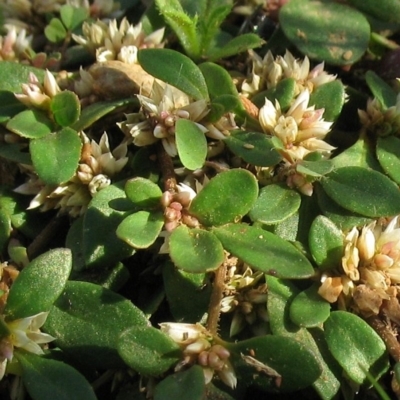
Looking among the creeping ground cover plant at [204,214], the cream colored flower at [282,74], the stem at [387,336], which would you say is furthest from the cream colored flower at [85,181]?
the stem at [387,336]

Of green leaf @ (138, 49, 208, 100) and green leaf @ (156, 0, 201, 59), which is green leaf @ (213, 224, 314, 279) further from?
green leaf @ (156, 0, 201, 59)

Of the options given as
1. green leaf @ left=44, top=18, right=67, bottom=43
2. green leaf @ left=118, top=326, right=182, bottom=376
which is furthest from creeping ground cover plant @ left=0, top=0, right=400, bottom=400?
green leaf @ left=44, top=18, right=67, bottom=43

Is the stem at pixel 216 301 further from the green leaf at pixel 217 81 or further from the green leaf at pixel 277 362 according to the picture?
the green leaf at pixel 217 81

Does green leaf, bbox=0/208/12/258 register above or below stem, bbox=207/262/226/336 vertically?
below

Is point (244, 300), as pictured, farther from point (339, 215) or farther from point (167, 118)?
point (167, 118)

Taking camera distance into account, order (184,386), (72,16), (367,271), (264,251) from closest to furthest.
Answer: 1. (184,386)
2. (264,251)
3. (367,271)
4. (72,16)

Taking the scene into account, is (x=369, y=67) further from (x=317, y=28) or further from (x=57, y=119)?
(x=57, y=119)

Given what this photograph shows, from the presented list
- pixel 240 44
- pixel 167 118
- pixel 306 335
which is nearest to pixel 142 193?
pixel 167 118
